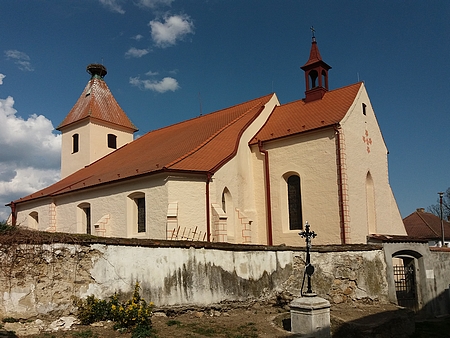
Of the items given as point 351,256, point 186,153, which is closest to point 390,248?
point 351,256

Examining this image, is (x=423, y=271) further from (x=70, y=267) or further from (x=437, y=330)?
(x=70, y=267)

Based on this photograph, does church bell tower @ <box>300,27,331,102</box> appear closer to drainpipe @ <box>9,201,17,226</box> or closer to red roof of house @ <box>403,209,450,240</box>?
drainpipe @ <box>9,201,17,226</box>

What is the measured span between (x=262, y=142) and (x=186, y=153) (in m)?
3.74

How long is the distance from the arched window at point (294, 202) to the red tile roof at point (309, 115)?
2.01 metres

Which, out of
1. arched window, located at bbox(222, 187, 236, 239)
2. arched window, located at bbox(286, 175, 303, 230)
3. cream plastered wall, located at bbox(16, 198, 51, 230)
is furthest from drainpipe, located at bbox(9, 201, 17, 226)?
arched window, located at bbox(286, 175, 303, 230)

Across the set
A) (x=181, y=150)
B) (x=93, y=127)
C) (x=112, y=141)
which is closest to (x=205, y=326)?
(x=181, y=150)

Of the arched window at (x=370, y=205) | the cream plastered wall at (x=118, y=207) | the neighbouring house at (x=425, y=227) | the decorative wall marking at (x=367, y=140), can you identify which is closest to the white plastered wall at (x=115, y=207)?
→ the cream plastered wall at (x=118, y=207)

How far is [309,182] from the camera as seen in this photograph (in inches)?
701

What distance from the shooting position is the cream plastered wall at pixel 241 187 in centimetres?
1748

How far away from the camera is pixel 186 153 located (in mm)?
17641

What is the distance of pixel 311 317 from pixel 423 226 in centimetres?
3576

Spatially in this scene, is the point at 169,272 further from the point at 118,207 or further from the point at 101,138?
the point at 101,138

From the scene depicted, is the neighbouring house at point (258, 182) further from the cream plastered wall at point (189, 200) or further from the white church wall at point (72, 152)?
the white church wall at point (72, 152)

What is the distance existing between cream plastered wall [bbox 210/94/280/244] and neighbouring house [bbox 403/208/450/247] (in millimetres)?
25640
